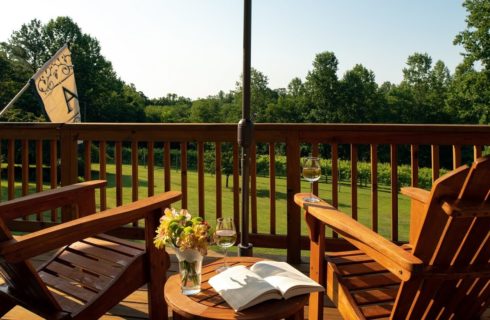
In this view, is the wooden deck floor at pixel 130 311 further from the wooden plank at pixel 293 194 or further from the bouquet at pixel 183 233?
the bouquet at pixel 183 233

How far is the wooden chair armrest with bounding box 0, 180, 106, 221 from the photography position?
6.69ft

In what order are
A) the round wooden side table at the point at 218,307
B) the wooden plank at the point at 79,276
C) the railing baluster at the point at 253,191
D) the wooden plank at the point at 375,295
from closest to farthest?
the round wooden side table at the point at 218,307 < the wooden plank at the point at 375,295 < the wooden plank at the point at 79,276 < the railing baluster at the point at 253,191

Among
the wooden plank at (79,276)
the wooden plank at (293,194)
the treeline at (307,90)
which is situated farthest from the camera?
the treeline at (307,90)

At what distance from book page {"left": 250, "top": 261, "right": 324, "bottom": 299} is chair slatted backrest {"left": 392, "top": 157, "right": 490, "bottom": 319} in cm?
30

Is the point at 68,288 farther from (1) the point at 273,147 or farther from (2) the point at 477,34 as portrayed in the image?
(2) the point at 477,34

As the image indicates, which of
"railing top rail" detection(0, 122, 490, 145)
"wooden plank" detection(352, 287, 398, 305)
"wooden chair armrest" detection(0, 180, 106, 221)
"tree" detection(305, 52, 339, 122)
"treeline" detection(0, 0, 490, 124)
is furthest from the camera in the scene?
"tree" detection(305, 52, 339, 122)

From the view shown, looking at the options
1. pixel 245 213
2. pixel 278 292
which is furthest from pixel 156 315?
pixel 278 292

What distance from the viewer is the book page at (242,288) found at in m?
1.42

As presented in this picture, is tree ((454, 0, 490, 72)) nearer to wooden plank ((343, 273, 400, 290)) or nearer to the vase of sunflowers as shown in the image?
wooden plank ((343, 273, 400, 290))

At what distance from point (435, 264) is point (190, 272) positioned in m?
0.82

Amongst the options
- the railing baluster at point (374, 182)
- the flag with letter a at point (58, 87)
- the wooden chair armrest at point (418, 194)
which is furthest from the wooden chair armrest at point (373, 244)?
the flag with letter a at point (58, 87)

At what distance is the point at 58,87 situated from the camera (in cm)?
767

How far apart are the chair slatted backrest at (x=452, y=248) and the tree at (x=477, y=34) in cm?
2652

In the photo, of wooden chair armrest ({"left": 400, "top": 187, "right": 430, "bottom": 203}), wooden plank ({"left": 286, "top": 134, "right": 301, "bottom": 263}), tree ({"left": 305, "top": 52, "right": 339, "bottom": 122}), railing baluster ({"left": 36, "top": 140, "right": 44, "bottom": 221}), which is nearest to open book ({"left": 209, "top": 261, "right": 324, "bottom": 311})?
wooden chair armrest ({"left": 400, "top": 187, "right": 430, "bottom": 203})
